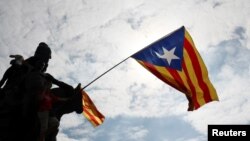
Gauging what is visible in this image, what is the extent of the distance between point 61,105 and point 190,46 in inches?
232

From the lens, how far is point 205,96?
526 inches

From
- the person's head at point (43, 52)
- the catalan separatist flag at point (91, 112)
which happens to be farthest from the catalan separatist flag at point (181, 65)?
the person's head at point (43, 52)

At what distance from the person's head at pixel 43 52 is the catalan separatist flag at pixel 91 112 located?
5.11 meters

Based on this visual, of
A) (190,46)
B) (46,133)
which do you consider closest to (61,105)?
(46,133)

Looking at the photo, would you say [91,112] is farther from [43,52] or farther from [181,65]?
[43,52]

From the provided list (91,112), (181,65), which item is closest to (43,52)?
(181,65)

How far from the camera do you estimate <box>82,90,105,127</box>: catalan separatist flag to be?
1591 centimetres

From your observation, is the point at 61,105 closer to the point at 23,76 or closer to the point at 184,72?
the point at 23,76

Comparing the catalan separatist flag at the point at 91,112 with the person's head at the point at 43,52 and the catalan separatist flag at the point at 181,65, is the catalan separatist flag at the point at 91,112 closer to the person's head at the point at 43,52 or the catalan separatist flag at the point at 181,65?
the catalan separatist flag at the point at 181,65

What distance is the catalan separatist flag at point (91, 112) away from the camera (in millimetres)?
15906

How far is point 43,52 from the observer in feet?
36.0

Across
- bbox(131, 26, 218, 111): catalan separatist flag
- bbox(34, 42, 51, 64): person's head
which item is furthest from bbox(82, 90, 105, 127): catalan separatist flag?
bbox(34, 42, 51, 64): person's head

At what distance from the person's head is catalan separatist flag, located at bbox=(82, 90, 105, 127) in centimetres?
511

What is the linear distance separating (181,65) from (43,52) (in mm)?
5358
